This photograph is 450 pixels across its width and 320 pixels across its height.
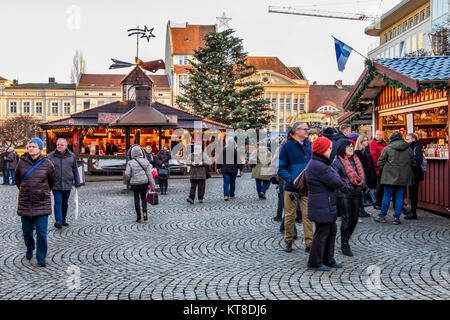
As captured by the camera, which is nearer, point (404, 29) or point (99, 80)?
point (404, 29)

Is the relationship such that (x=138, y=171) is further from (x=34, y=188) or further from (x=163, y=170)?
(x=163, y=170)

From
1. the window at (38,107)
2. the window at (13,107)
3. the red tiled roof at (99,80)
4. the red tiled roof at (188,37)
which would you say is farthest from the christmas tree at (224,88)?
the window at (13,107)

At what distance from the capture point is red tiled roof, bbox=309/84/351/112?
72744 mm

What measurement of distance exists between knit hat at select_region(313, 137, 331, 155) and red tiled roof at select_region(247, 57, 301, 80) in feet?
215

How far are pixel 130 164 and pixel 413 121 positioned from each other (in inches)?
293

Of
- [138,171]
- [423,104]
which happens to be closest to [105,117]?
[138,171]

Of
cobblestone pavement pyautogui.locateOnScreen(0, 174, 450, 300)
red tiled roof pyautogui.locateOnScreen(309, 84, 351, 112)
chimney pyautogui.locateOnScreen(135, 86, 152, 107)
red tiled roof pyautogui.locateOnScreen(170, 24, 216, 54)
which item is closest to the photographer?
cobblestone pavement pyautogui.locateOnScreen(0, 174, 450, 300)

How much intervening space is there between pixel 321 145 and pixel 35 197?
391 cm

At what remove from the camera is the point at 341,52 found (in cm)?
1491

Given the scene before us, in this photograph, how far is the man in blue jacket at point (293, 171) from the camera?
6.96 metres

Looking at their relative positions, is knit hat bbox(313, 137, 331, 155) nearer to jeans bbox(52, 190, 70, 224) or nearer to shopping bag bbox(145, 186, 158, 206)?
shopping bag bbox(145, 186, 158, 206)

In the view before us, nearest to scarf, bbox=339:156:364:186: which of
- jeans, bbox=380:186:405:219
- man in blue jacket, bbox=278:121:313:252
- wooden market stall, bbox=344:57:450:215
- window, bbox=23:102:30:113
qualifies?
man in blue jacket, bbox=278:121:313:252

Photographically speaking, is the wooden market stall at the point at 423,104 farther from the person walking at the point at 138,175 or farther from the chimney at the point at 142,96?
the chimney at the point at 142,96

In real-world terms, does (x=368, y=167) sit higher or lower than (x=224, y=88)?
lower
